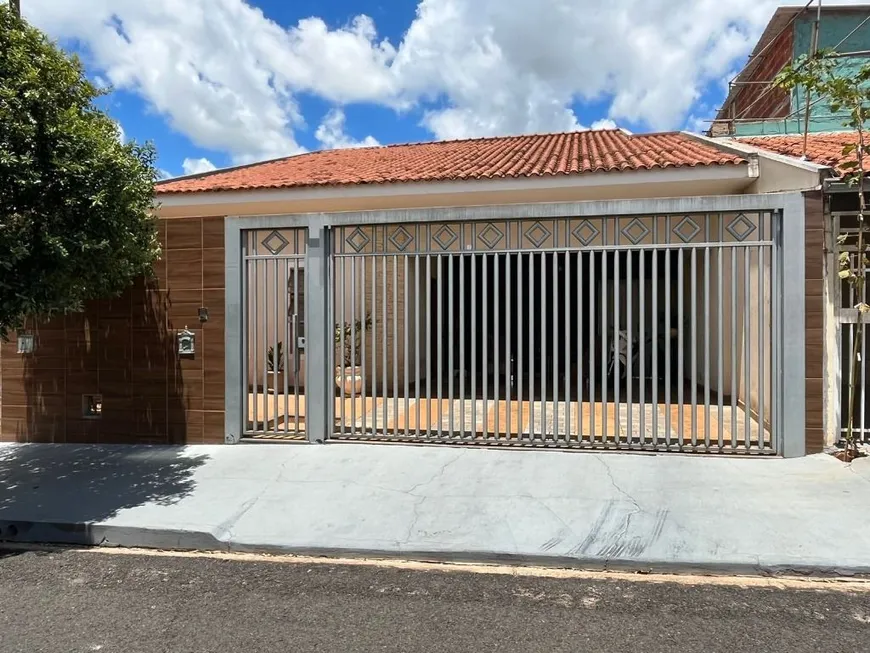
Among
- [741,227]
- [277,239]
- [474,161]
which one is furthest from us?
[474,161]

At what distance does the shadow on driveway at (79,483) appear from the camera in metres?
4.44

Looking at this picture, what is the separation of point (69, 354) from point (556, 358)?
5695 millimetres

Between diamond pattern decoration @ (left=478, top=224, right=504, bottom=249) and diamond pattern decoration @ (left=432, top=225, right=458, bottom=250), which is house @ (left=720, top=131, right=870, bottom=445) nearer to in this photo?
diamond pattern decoration @ (left=478, top=224, right=504, bottom=249)

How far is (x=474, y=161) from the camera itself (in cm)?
1012

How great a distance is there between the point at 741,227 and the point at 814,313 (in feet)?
3.58

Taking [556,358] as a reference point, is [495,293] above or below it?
above

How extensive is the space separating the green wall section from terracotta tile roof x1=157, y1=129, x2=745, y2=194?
251 centimetres

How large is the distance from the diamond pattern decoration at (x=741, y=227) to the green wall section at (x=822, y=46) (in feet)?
24.0

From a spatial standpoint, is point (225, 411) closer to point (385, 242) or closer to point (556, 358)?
point (385, 242)

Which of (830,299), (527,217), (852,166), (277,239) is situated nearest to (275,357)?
(277,239)

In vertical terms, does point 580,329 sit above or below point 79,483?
above

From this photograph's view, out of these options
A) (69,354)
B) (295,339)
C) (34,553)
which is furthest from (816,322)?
(69,354)

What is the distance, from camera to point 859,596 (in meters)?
3.27

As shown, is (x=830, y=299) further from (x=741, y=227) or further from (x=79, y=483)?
(x=79, y=483)
